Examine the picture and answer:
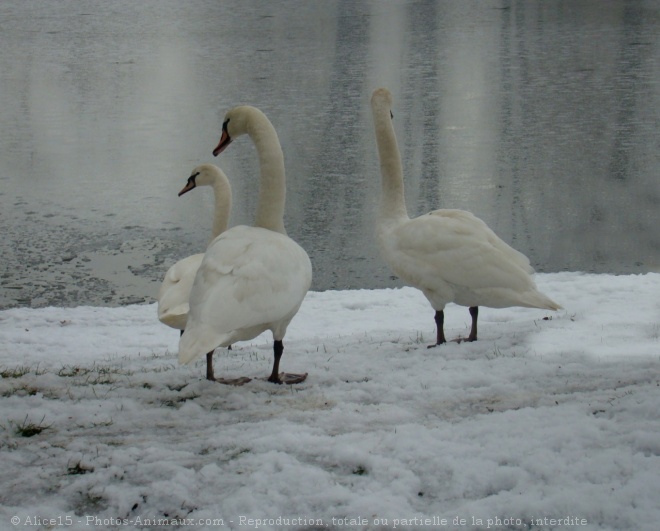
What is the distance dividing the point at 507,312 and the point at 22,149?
810cm

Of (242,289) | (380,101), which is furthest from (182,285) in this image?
(380,101)

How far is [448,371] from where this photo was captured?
4391 mm

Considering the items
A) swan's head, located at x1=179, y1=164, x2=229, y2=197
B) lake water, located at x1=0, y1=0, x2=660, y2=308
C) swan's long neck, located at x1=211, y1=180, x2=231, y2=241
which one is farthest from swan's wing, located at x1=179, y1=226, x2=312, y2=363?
lake water, located at x1=0, y1=0, x2=660, y2=308

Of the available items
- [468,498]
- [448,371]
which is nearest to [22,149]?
[448,371]

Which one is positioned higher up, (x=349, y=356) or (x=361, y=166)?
(x=361, y=166)

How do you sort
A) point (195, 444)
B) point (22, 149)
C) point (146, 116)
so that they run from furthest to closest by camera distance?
point (146, 116) → point (22, 149) → point (195, 444)

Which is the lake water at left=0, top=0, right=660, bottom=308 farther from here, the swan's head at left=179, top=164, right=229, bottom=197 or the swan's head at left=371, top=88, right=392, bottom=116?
the swan's head at left=371, top=88, right=392, bottom=116

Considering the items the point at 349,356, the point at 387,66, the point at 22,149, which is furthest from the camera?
the point at 387,66

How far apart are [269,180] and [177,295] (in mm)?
889

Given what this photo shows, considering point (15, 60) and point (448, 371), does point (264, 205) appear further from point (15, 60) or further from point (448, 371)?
point (15, 60)

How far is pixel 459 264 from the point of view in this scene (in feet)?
17.4

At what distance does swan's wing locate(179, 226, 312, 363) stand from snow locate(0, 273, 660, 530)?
33 cm

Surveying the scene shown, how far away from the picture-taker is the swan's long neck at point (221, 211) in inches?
255

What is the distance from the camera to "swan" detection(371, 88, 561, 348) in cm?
526
